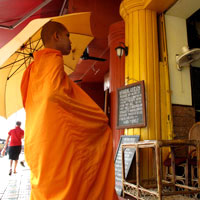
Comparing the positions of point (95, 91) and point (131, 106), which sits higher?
point (95, 91)

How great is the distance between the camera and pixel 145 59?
4.18m

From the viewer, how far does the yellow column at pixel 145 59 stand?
3.91 meters

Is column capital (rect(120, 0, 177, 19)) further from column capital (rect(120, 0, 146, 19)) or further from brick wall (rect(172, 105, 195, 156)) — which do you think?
brick wall (rect(172, 105, 195, 156))

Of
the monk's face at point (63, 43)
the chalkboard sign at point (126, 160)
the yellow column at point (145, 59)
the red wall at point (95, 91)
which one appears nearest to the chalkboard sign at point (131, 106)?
the yellow column at point (145, 59)

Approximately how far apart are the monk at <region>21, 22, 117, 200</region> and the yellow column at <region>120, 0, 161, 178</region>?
88.6 inches

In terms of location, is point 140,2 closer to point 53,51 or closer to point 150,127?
point 150,127

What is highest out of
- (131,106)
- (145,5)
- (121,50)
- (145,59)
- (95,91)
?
(95,91)

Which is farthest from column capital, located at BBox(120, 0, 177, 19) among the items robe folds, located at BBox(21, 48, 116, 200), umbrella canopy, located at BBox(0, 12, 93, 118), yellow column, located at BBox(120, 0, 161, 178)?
robe folds, located at BBox(21, 48, 116, 200)

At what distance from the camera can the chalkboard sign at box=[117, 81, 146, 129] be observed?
3982 mm

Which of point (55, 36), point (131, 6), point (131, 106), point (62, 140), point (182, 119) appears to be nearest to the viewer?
point (62, 140)

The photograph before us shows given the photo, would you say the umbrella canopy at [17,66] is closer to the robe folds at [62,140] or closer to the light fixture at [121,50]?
the robe folds at [62,140]

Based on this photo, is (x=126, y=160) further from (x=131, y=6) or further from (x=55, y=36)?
(x=131, y=6)

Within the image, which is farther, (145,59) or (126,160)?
(145,59)

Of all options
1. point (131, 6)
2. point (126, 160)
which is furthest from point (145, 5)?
point (126, 160)
